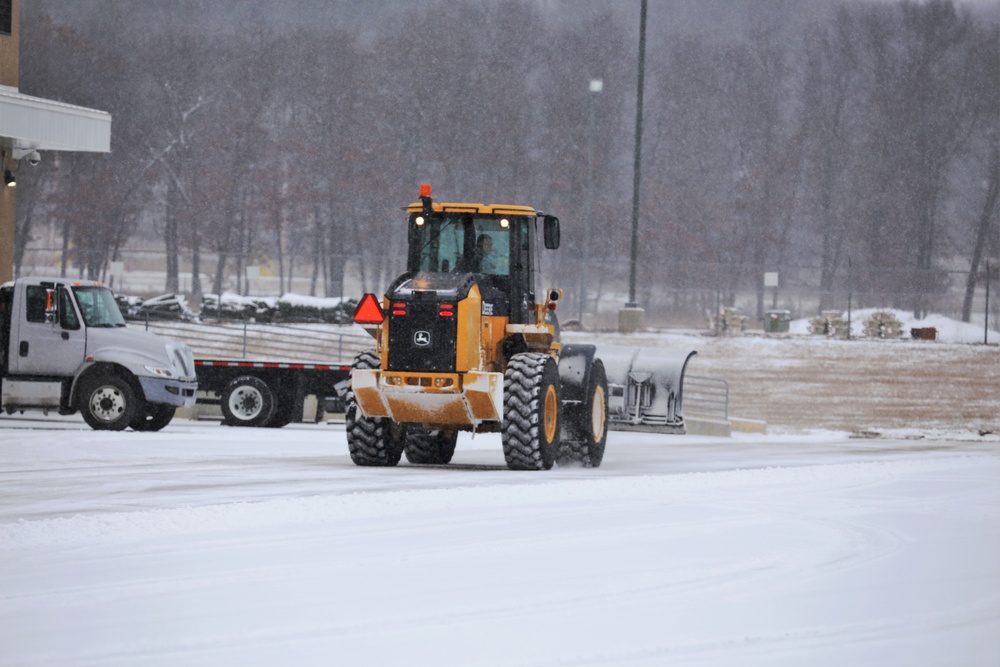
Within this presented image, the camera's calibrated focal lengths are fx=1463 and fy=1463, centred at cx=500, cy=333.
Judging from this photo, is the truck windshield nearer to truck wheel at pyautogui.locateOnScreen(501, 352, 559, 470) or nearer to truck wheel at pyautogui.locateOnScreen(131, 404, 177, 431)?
truck wheel at pyautogui.locateOnScreen(131, 404, 177, 431)

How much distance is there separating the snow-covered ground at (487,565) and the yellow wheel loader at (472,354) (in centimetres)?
67

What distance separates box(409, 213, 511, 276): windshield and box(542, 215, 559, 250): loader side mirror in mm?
608

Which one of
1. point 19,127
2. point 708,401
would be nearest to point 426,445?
point 708,401

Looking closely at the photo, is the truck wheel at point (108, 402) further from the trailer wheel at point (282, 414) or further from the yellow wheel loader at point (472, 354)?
the yellow wheel loader at point (472, 354)

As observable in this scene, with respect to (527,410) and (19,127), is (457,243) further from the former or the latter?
(19,127)

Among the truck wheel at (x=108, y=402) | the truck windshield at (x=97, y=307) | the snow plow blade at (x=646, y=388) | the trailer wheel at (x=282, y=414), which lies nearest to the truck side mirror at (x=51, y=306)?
the truck windshield at (x=97, y=307)

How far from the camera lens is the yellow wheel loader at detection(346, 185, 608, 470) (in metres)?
16.0

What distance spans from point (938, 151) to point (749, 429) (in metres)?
60.4

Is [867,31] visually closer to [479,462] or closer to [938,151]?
[938,151]

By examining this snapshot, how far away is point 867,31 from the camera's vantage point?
93562mm

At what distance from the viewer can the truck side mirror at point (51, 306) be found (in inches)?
858

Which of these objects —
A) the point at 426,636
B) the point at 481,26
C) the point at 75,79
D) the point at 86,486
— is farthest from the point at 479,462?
the point at 481,26

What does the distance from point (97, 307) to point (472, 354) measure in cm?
847

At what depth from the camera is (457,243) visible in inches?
664
